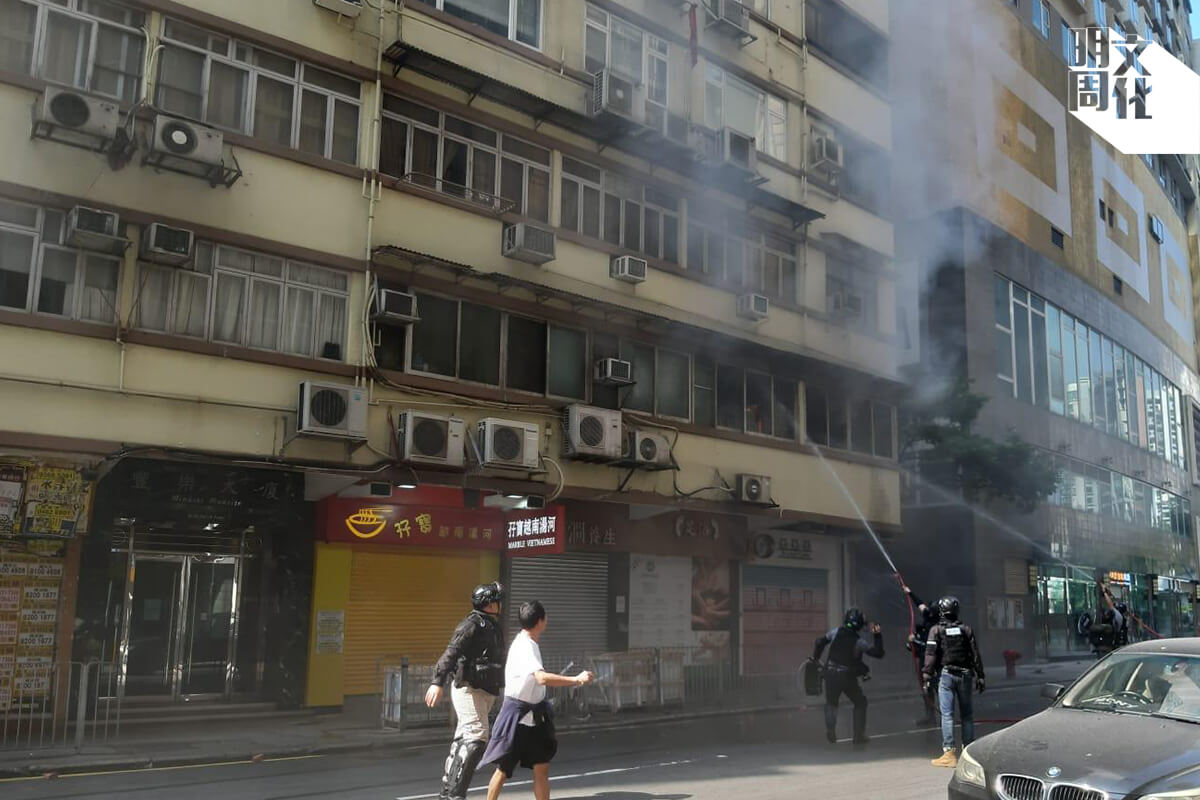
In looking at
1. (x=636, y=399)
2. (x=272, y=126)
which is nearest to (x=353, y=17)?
(x=272, y=126)

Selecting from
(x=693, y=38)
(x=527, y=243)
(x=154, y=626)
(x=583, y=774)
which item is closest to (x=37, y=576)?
(x=154, y=626)

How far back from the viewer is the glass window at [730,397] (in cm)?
1794

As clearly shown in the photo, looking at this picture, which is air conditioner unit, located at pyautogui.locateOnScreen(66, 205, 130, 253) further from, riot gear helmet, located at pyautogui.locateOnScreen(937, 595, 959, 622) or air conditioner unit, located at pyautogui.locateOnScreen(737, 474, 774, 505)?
air conditioner unit, located at pyautogui.locateOnScreen(737, 474, 774, 505)

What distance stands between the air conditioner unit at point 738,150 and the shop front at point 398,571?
23.5ft

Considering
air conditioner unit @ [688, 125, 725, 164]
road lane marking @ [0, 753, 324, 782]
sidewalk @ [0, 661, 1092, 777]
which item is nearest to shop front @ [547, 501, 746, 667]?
sidewalk @ [0, 661, 1092, 777]

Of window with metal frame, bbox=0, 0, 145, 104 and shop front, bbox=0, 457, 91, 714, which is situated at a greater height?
window with metal frame, bbox=0, 0, 145, 104

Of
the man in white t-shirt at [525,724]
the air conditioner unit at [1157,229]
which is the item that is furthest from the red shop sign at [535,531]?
the air conditioner unit at [1157,229]

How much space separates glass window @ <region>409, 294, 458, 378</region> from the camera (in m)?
13.9

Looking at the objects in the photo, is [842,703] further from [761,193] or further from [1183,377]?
[1183,377]

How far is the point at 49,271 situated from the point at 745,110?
40.7 ft

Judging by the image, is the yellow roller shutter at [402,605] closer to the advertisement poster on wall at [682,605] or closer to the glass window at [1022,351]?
the advertisement poster on wall at [682,605]

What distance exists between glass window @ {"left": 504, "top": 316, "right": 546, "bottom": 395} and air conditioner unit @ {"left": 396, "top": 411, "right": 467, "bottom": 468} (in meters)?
1.63

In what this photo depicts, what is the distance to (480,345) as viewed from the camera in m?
14.6

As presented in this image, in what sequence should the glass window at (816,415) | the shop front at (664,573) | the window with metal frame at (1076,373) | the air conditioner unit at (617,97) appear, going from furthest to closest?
the window with metal frame at (1076,373) < the glass window at (816,415) < the shop front at (664,573) < the air conditioner unit at (617,97)
